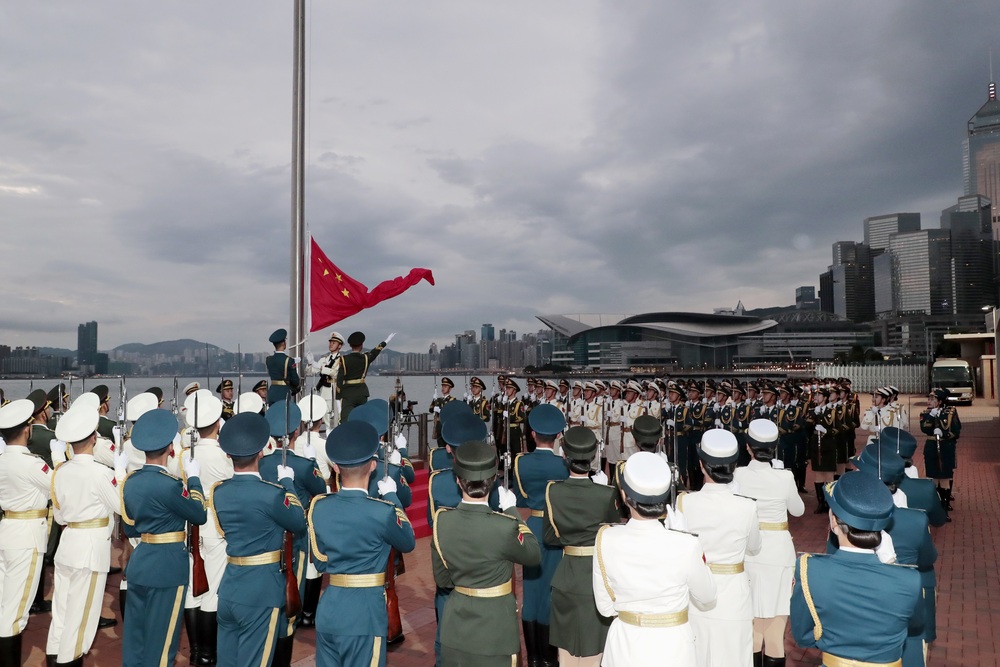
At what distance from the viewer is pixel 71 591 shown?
447 centimetres

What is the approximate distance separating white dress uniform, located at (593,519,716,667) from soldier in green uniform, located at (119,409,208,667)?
2.74 metres

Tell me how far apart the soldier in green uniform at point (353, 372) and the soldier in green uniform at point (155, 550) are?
4.85 metres

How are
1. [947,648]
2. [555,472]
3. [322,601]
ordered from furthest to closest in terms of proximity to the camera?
[947,648] → [555,472] → [322,601]

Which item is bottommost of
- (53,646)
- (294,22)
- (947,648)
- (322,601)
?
(947,648)

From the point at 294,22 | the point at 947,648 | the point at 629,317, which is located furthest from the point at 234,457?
the point at 629,317

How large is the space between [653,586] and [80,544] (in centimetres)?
397

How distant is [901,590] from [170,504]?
3.99m

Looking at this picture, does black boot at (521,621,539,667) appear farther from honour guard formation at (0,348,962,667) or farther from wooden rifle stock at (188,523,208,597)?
wooden rifle stock at (188,523,208,597)

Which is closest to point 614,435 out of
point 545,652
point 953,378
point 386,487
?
point 545,652

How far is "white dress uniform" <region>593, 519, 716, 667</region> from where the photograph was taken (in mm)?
2779

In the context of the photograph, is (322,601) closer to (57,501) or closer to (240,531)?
(240,531)

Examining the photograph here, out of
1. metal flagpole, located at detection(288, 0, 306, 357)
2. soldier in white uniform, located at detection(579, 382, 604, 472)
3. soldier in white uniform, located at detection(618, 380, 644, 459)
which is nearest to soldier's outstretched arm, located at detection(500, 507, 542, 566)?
metal flagpole, located at detection(288, 0, 306, 357)

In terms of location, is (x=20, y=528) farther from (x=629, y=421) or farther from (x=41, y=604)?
(x=629, y=421)

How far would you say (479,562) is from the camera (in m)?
3.15
